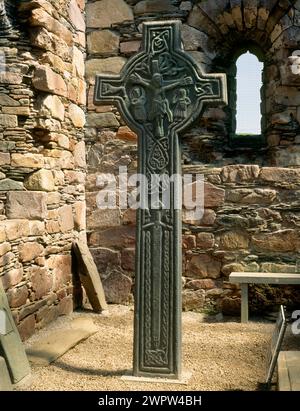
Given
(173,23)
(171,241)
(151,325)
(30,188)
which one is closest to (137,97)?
(173,23)

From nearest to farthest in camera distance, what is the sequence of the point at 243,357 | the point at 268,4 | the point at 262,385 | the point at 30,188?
the point at 262,385 → the point at 243,357 → the point at 30,188 → the point at 268,4

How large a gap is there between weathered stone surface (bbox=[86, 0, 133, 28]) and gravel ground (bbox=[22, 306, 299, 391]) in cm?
335

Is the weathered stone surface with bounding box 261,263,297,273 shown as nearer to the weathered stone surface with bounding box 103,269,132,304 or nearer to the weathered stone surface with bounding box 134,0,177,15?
the weathered stone surface with bounding box 103,269,132,304

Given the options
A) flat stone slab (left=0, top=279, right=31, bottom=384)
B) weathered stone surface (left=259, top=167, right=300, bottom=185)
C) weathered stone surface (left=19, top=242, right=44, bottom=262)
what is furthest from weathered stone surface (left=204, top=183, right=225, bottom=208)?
flat stone slab (left=0, top=279, right=31, bottom=384)

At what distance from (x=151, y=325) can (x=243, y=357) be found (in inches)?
39.0

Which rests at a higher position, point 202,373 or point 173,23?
point 173,23

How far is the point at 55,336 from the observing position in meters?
4.82

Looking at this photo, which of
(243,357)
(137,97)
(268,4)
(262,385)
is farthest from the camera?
(268,4)

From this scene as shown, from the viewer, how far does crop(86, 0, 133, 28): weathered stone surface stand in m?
6.41

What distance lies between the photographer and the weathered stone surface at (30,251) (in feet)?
15.9

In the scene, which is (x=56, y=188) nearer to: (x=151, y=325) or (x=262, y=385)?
(x=151, y=325)

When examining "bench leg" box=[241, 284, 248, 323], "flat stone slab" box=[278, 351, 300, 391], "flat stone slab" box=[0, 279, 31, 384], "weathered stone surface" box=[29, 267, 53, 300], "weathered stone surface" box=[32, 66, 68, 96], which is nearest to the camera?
"flat stone slab" box=[278, 351, 300, 391]

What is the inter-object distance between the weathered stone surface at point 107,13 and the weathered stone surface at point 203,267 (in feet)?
9.36

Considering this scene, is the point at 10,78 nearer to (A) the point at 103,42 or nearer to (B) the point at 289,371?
(A) the point at 103,42
